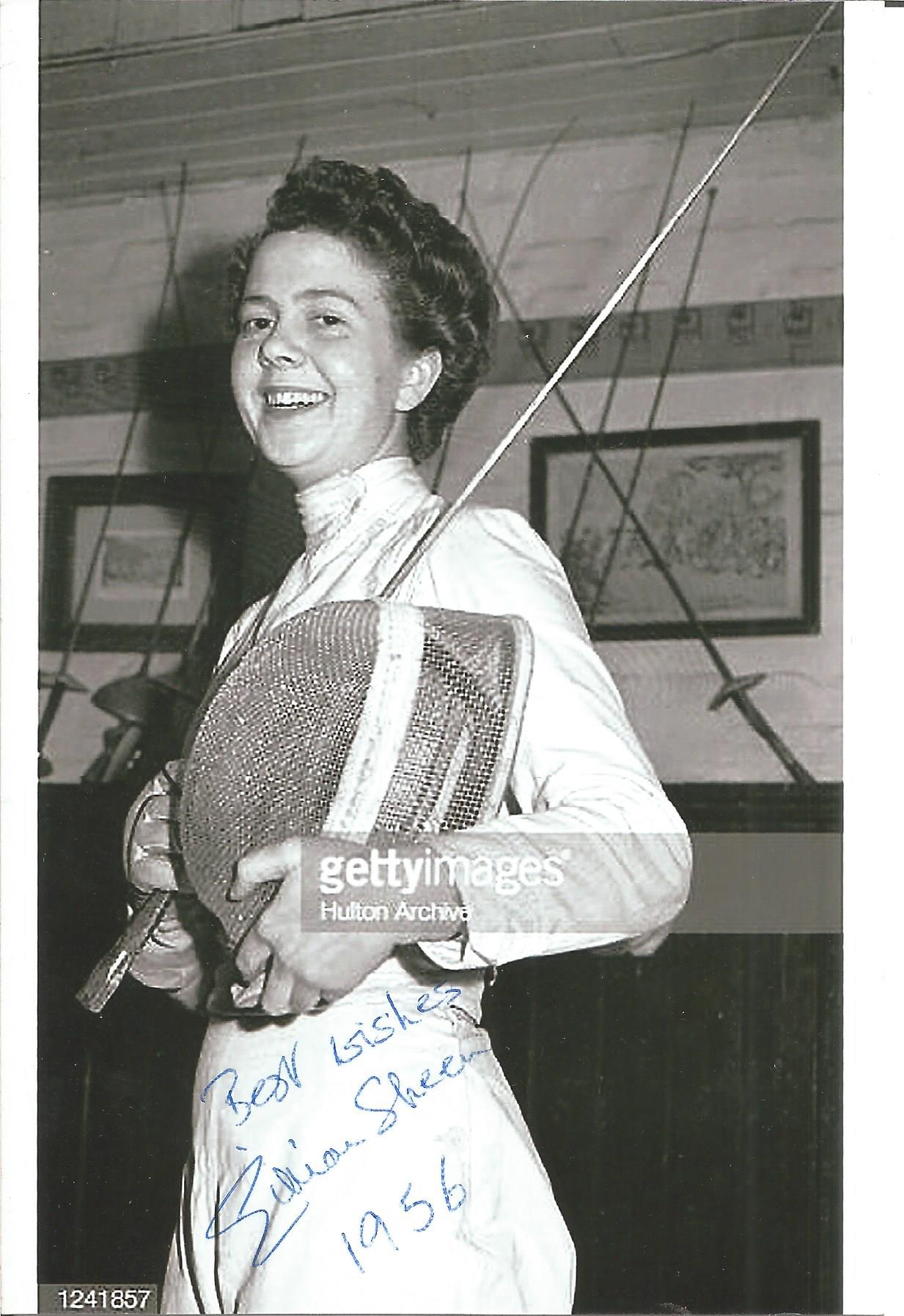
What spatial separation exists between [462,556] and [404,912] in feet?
0.50

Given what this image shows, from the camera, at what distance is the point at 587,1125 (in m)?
0.78

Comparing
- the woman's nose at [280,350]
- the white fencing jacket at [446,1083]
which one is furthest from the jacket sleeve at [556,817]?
the woman's nose at [280,350]

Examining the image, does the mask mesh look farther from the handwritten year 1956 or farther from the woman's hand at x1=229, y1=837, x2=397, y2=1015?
the handwritten year 1956

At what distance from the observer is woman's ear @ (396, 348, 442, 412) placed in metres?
0.76

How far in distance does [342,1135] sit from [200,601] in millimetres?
268

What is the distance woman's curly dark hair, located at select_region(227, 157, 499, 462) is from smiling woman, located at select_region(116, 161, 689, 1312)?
0.06 metres

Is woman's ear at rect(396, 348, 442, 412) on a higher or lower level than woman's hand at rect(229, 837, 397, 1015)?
higher

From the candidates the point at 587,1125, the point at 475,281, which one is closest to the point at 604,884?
the point at 587,1125

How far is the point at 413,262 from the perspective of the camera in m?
0.77
